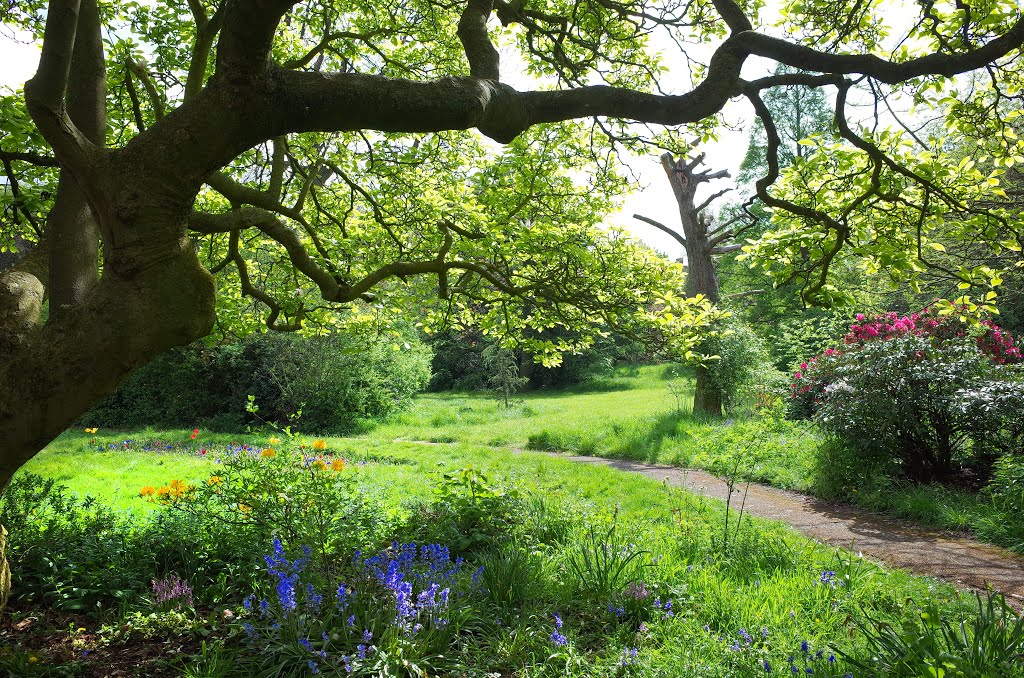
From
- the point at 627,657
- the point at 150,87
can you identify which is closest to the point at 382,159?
the point at 150,87

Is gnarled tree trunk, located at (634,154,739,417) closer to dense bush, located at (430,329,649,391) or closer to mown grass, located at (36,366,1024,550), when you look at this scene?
mown grass, located at (36,366,1024,550)

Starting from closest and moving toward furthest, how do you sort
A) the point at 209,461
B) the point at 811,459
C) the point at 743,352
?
the point at 811,459 → the point at 209,461 → the point at 743,352

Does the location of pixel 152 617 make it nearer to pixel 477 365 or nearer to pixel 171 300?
pixel 171 300

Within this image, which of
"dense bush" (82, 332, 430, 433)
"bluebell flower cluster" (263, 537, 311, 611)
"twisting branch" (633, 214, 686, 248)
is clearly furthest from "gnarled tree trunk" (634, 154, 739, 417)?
"bluebell flower cluster" (263, 537, 311, 611)

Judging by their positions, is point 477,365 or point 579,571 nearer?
point 579,571

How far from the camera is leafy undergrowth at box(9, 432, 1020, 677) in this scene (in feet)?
10.1

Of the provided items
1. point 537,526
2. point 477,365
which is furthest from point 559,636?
point 477,365

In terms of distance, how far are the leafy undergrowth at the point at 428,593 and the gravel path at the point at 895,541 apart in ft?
2.19

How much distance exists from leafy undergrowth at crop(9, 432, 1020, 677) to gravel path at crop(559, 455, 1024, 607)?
67 cm

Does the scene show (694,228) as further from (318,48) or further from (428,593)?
(428,593)

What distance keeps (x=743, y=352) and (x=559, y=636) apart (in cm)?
1232

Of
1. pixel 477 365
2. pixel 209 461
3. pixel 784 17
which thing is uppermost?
pixel 784 17

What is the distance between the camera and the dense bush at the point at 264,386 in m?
17.5

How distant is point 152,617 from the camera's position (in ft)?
11.4
